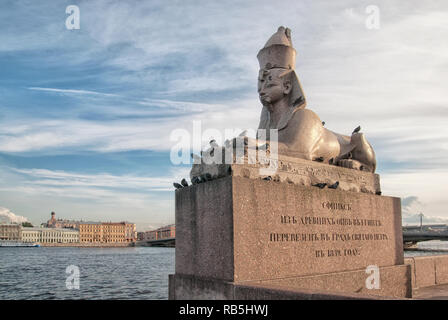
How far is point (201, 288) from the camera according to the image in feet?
15.1

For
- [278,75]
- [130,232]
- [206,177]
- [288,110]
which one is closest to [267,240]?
[206,177]

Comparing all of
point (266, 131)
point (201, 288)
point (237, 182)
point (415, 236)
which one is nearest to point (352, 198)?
point (266, 131)

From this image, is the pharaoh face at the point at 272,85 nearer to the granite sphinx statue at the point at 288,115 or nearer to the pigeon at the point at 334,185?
the granite sphinx statue at the point at 288,115

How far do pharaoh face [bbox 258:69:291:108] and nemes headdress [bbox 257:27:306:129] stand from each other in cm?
8

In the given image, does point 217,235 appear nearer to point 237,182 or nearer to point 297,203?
point 237,182

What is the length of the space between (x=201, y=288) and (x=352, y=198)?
2771 mm

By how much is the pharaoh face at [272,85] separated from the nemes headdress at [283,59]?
0.08 meters

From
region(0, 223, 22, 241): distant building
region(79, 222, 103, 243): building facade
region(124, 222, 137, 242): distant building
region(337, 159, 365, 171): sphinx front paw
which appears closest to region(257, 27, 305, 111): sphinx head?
region(337, 159, 365, 171): sphinx front paw

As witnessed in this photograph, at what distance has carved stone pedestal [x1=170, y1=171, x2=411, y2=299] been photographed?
173 inches

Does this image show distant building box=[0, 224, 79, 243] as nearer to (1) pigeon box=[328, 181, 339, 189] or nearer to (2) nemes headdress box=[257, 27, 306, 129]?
(2) nemes headdress box=[257, 27, 306, 129]

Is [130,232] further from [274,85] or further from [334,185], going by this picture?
[334,185]

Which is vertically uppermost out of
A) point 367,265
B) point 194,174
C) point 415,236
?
point 194,174
